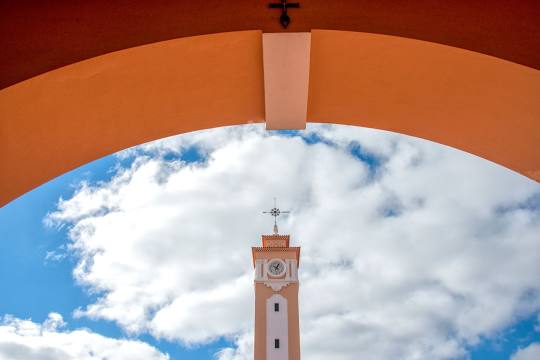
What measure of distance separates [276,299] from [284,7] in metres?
28.7

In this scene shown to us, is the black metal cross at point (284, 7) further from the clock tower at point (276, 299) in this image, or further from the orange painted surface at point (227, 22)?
the clock tower at point (276, 299)

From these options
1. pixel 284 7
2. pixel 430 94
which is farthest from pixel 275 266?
pixel 284 7

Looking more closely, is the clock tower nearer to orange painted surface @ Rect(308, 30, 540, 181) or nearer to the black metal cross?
orange painted surface @ Rect(308, 30, 540, 181)

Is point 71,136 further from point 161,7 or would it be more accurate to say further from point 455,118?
point 455,118

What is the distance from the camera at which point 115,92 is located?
9.02 ft

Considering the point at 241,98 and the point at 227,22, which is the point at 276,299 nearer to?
the point at 241,98

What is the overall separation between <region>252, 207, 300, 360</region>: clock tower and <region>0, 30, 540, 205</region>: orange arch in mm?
27384

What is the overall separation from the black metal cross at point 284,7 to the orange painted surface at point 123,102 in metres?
0.14

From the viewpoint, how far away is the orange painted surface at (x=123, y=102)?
254 centimetres

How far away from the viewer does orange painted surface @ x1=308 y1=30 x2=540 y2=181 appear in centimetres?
258

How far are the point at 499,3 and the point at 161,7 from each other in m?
1.66

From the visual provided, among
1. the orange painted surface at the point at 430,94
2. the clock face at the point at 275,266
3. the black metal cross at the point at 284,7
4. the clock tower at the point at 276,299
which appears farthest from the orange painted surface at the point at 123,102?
the clock face at the point at 275,266

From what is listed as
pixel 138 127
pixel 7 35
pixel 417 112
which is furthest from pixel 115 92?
pixel 417 112

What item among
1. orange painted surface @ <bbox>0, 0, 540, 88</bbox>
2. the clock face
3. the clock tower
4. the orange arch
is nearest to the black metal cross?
orange painted surface @ <bbox>0, 0, 540, 88</bbox>
